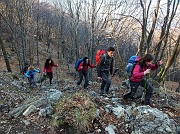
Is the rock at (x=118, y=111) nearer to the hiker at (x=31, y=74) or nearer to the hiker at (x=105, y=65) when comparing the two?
the hiker at (x=105, y=65)

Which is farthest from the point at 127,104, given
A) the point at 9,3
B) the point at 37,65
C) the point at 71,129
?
the point at 37,65

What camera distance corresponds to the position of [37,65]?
28.1 metres

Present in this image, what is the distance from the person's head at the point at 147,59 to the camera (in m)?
5.09

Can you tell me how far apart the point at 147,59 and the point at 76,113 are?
2393mm

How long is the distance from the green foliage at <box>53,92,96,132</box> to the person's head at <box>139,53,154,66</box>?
1.87 meters

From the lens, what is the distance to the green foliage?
14.5 feet

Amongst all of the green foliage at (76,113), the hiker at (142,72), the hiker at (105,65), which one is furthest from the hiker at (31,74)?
the hiker at (142,72)

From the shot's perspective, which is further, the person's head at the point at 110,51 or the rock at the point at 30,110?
the person's head at the point at 110,51

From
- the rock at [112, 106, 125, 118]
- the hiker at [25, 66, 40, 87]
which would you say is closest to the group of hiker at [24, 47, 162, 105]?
the rock at [112, 106, 125, 118]

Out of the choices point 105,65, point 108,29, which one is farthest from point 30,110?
point 108,29

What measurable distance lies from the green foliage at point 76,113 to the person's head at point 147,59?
1.87 meters

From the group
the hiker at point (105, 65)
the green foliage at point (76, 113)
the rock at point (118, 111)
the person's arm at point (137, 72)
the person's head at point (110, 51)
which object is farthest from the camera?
the hiker at point (105, 65)

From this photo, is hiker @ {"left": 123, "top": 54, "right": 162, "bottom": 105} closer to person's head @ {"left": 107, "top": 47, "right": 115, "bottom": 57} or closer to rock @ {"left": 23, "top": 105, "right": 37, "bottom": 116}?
person's head @ {"left": 107, "top": 47, "right": 115, "bottom": 57}

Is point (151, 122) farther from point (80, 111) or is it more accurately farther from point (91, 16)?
point (91, 16)
